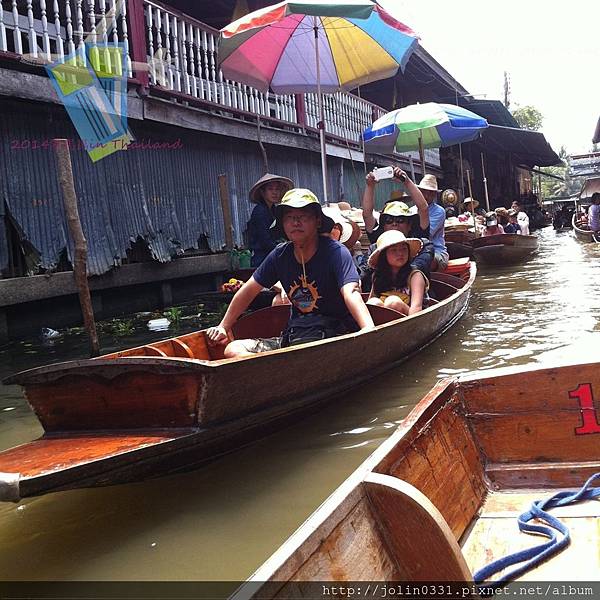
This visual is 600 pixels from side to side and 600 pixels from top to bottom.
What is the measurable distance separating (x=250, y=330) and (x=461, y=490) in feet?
10.2

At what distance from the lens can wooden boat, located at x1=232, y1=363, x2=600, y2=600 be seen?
1472 mm

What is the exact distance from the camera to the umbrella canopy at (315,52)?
726 centimetres

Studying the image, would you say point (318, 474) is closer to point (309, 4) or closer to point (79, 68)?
point (309, 4)

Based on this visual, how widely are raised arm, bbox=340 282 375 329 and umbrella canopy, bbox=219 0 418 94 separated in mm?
3733

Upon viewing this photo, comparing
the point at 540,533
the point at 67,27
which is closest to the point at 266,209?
the point at 67,27

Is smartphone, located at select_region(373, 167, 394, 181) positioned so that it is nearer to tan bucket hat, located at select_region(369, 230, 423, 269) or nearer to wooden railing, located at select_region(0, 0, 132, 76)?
tan bucket hat, located at select_region(369, 230, 423, 269)

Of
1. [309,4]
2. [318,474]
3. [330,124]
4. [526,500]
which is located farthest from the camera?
[330,124]

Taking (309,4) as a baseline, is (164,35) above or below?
above

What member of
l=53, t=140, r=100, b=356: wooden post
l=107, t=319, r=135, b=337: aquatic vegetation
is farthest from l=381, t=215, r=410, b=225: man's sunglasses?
l=107, t=319, r=135, b=337: aquatic vegetation

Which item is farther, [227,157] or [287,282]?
[227,157]

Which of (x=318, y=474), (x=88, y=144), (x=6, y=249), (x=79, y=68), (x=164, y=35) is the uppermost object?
(x=164, y=35)

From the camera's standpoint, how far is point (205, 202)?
9.46m

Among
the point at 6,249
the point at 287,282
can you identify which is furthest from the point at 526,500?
the point at 6,249

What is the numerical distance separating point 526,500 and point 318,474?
3.89 feet
